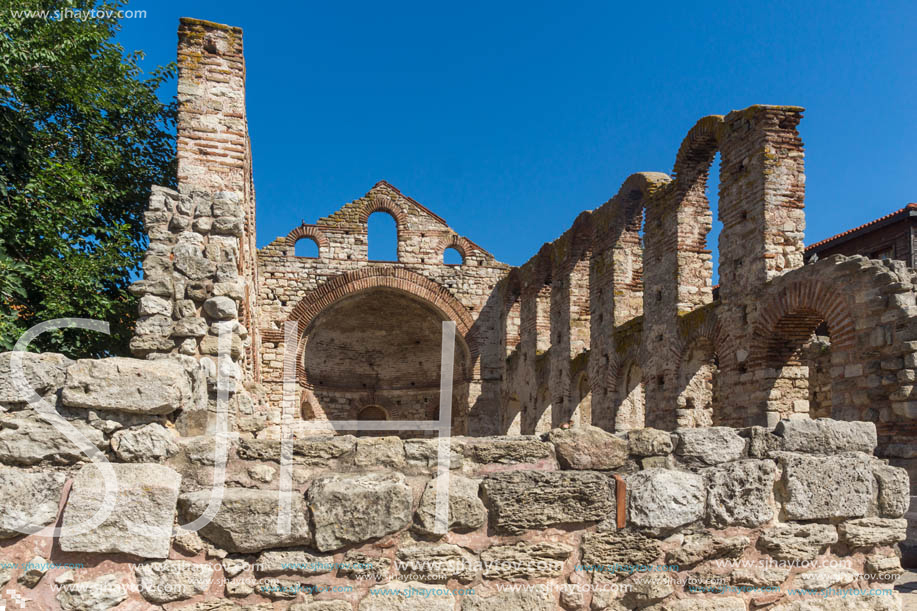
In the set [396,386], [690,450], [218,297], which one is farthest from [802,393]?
[396,386]

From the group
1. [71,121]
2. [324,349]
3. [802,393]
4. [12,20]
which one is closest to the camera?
[12,20]

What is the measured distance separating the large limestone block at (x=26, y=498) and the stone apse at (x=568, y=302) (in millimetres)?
1060

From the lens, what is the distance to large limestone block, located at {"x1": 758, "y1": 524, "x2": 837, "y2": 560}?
3.38 metres

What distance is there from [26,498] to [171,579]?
66cm

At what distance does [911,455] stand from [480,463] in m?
5.39

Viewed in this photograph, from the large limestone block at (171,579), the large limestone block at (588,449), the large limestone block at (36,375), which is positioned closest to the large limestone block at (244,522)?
the large limestone block at (171,579)

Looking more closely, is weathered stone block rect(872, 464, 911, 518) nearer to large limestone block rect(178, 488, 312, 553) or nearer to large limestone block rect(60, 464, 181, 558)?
large limestone block rect(178, 488, 312, 553)

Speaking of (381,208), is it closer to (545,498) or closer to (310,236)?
(310,236)

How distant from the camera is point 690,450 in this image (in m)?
3.33

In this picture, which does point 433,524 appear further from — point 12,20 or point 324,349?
point 324,349

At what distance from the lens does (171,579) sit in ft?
9.09

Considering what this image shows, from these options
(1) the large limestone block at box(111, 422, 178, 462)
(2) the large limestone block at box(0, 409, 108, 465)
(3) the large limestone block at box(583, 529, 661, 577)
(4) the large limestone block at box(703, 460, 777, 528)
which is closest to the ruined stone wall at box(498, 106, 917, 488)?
(4) the large limestone block at box(703, 460, 777, 528)

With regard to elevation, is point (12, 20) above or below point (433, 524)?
above

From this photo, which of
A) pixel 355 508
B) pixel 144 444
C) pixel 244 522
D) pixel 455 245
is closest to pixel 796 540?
pixel 355 508
